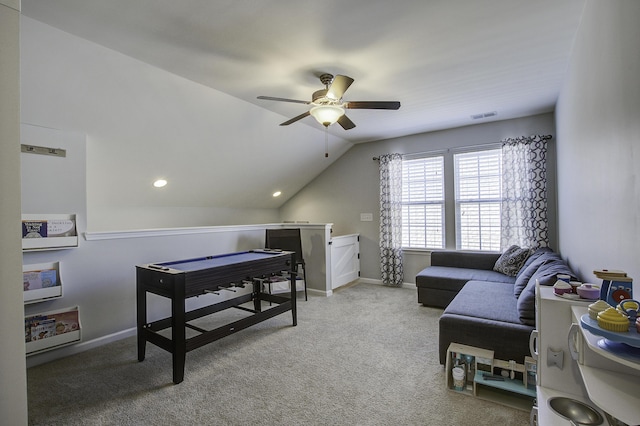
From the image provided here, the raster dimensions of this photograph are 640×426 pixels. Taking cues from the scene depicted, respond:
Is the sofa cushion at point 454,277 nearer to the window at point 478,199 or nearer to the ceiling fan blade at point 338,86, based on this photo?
the window at point 478,199

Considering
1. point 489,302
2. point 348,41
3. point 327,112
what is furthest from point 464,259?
point 348,41

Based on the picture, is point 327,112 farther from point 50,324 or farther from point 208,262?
point 50,324

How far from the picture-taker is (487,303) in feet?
9.46

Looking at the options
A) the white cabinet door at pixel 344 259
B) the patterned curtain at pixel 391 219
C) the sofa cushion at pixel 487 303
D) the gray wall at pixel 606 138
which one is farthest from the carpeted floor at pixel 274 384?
the patterned curtain at pixel 391 219

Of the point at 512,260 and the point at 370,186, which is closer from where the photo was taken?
the point at 512,260

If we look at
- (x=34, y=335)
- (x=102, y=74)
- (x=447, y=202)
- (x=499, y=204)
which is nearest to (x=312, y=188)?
(x=447, y=202)

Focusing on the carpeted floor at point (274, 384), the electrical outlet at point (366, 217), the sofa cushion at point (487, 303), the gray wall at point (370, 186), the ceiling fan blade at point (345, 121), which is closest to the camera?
the carpeted floor at point (274, 384)

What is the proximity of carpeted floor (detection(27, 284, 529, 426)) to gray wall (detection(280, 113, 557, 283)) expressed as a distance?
2219 millimetres

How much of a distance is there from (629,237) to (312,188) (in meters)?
5.29

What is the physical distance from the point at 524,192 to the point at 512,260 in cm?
100

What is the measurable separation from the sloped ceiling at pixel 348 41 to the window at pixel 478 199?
1.23 m

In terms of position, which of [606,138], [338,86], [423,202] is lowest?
[423,202]

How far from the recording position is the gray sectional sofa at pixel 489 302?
2.33 m

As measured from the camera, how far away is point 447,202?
4984 mm
